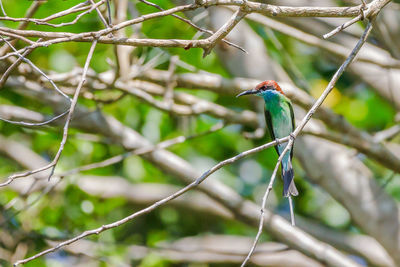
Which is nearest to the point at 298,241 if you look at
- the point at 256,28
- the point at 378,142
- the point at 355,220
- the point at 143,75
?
the point at 355,220

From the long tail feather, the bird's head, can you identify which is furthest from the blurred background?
the long tail feather

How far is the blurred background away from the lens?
4.18 metres

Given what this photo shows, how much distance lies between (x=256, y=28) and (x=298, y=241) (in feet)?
6.64

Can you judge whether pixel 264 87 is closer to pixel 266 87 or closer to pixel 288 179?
pixel 266 87

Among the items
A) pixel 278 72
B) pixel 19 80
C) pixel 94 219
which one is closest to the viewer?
pixel 19 80

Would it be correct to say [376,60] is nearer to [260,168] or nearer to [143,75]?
[143,75]

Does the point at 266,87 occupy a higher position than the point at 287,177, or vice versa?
the point at 266,87

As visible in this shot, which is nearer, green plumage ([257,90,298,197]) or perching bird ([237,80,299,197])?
perching bird ([237,80,299,197])

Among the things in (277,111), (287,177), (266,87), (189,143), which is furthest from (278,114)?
(189,143)

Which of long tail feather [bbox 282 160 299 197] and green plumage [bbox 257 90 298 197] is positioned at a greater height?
green plumage [bbox 257 90 298 197]

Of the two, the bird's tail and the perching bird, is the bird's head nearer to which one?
the perching bird

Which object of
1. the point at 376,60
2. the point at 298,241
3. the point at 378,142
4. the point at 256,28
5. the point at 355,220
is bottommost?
the point at 298,241

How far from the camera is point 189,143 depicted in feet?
18.0

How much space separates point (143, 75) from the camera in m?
4.38
